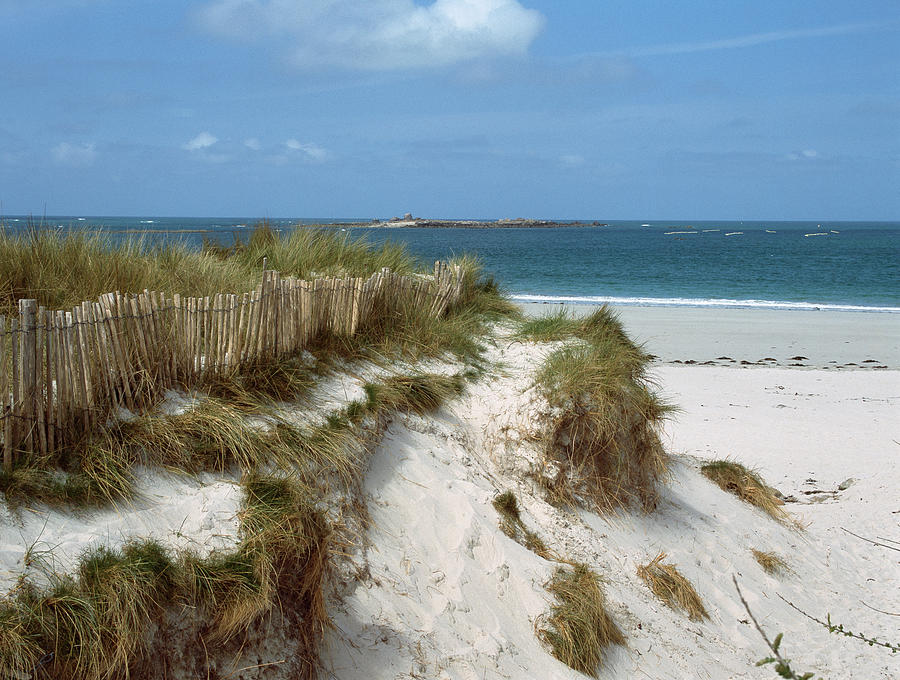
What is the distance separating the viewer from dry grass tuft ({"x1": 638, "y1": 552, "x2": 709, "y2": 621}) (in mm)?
5203

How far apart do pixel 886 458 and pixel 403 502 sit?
279 inches

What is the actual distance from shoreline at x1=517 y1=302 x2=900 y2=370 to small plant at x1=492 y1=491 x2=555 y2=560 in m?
7.32

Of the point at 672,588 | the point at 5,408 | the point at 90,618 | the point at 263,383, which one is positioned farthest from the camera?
the point at 672,588

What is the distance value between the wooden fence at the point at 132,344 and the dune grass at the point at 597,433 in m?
1.88

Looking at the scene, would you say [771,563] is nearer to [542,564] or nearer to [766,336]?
[542,564]

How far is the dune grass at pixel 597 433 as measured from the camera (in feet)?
19.1

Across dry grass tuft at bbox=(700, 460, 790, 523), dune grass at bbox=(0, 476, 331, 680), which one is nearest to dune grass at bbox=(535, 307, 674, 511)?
dry grass tuft at bbox=(700, 460, 790, 523)

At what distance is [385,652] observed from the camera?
3.83m

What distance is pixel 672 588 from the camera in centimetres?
530

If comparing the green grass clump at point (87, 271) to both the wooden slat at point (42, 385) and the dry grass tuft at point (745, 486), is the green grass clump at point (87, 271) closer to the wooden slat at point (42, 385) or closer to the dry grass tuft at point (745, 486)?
the wooden slat at point (42, 385)

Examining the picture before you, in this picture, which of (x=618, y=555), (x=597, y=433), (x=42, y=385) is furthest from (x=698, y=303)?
(x=42, y=385)

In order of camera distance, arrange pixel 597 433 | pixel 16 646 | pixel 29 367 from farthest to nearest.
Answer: pixel 597 433, pixel 29 367, pixel 16 646

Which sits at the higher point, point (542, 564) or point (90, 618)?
point (90, 618)

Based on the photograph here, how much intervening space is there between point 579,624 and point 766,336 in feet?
52.2
